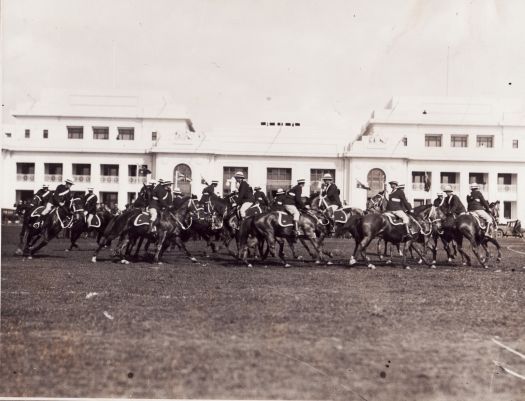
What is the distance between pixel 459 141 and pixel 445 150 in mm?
4611

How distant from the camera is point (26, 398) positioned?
6090mm

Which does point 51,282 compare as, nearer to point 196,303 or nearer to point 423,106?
point 196,303

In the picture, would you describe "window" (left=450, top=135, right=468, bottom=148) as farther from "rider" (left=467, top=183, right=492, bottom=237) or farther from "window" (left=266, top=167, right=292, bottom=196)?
"rider" (left=467, top=183, right=492, bottom=237)

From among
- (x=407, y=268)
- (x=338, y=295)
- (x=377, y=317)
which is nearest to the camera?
(x=377, y=317)

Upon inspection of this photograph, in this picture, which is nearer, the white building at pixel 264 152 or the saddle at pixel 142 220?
the saddle at pixel 142 220

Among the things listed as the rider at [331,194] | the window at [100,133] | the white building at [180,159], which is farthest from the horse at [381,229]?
the window at [100,133]

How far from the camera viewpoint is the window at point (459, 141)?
194 ft

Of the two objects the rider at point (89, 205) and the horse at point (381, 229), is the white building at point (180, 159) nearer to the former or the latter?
the rider at point (89, 205)

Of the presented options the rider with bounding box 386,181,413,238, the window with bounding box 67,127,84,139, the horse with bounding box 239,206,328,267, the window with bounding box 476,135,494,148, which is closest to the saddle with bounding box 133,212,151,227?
the horse with bounding box 239,206,328,267

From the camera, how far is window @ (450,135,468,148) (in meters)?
59.2

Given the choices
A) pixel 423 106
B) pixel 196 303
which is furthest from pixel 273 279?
pixel 423 106

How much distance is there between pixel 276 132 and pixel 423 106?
594 inches

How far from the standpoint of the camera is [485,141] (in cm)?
5906

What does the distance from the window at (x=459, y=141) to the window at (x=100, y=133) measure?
33763 millimetres
